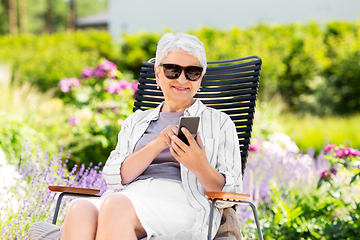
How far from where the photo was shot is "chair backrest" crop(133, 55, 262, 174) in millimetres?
2404

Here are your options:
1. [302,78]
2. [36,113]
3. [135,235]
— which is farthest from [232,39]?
[135,235]

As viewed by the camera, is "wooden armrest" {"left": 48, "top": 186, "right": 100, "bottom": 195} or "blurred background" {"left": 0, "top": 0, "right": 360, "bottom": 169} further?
"blurred background" {"left": 0, "top": 0, "right": 360, "bottom": 169}

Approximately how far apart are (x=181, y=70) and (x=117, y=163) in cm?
57

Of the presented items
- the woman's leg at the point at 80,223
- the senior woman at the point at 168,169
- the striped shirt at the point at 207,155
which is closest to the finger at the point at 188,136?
the senior woman at the point at 168,169

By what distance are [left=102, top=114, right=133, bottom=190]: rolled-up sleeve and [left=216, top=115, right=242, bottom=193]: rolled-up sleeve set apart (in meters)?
0.50

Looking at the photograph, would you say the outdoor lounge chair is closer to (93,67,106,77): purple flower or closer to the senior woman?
the senior woman

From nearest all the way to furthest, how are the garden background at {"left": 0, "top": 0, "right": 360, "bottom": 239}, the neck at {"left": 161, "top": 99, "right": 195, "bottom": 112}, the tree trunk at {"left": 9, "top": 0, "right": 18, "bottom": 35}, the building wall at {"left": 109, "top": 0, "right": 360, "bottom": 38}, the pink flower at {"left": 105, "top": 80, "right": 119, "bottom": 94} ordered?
the neck at {"left": 161, "top": 99, "right": 195, "bottom": 112}, the garden background at {"left": 0, "top": 0, "right": 360, "bottom": 239}, the pink flower at {"left": 105, "top": 80, "right": 119, "bottom": 94}, the building wall at {"left": 109, "top": 0, "right": 360, "bottom": 38}, the tree trunk at {"left": 9, "top": 0, "right": 18, "bottom": 35}

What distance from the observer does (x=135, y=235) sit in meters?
1.54

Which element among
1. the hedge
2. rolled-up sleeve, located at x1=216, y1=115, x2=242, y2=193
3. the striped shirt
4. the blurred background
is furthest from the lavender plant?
the hedge

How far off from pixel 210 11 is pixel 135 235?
15.1m

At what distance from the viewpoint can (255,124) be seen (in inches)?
219

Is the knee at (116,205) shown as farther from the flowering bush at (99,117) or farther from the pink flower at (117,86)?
the pink flower at (117,86)

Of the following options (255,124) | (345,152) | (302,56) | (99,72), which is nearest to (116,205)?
(345,152)

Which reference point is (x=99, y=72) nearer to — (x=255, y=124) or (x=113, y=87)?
(x=113, y=87)
